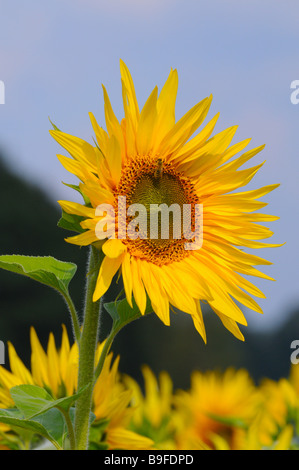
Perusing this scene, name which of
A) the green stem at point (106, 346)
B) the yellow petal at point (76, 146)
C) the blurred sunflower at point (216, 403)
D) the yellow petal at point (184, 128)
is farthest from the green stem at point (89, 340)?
the blurred sunflower at point (216, 403)

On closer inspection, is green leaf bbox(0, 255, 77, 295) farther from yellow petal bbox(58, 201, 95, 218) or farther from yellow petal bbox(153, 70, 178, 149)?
yellow petal bbox(153, 70, 178, 149)

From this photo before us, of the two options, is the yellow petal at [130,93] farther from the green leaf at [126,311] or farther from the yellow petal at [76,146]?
the green leaf at [126,311]

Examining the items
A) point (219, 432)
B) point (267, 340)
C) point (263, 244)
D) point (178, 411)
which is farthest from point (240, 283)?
point (267, 340)

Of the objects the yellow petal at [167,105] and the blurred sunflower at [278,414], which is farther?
the blurred sunflower at [278,414]

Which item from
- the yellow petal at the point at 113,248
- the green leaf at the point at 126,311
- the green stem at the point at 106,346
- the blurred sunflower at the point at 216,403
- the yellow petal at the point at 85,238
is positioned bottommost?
the blurred sunflower at the point at 216,403

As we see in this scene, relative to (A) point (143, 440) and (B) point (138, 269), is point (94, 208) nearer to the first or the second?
(B) point (138, 269)

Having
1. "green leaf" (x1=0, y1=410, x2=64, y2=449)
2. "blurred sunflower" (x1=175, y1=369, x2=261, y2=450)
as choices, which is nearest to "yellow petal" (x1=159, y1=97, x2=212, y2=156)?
"green leaf" (x1=0, y1=410, x2=64, y2=449)

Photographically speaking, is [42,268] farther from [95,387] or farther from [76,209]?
[95,387]
